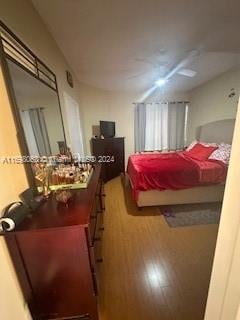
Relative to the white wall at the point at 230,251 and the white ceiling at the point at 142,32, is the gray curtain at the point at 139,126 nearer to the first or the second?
the white ceiling at the point at 142,32

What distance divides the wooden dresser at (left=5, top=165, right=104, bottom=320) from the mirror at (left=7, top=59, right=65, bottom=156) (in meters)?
0.53

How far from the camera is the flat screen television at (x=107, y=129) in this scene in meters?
4.18

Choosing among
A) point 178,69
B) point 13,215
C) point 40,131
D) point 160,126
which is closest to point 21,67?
point 40,131

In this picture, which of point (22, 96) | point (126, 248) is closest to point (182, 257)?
point (126, 248)

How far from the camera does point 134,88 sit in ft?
14.5

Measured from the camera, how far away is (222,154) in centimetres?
292

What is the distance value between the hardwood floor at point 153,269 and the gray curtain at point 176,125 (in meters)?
2.93

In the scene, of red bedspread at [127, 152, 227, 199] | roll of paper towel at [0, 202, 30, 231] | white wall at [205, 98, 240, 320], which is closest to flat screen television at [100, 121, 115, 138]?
red bedspread at [127, 152, 227, 199]

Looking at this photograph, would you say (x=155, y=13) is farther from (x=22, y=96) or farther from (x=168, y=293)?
(x=168, y=293)

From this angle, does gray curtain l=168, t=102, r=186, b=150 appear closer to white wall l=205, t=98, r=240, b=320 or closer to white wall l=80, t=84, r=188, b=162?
white wall l=80, t=84, r=188, b=162

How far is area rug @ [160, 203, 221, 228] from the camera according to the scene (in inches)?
94.2

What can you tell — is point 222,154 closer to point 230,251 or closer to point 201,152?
point 201,152

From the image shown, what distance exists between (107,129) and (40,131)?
9.63 ft

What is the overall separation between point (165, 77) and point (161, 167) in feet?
6.48
